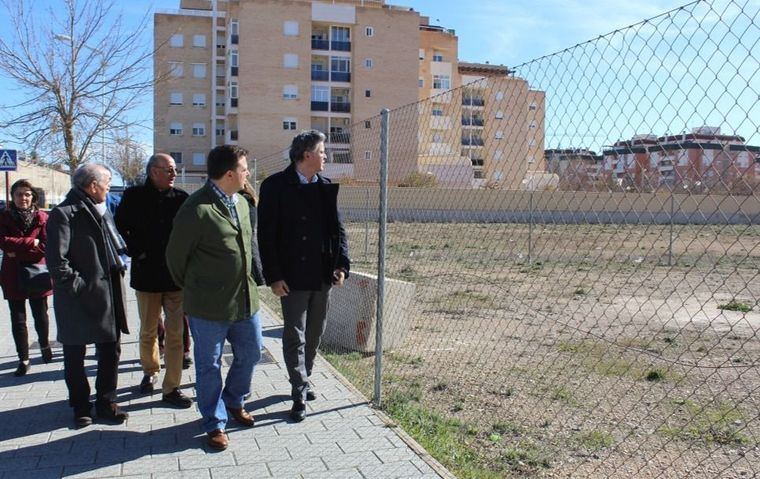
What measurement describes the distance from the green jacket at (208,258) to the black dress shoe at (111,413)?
41.2 inches

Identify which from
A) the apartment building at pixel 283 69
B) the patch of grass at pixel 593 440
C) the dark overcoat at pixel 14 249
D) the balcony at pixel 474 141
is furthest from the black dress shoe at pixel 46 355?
the apartment building at pixel 283 69

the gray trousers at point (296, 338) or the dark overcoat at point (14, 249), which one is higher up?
the dark overcoat at point (14, 249)

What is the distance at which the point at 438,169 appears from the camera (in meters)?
5.53

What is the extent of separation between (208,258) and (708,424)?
3.89 metres

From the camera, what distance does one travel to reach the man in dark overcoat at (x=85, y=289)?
453cm

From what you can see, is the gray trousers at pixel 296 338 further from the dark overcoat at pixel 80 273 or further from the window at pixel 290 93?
the window at pixel 290 93

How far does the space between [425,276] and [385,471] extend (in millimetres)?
10917

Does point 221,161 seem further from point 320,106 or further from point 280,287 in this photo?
point 320,106

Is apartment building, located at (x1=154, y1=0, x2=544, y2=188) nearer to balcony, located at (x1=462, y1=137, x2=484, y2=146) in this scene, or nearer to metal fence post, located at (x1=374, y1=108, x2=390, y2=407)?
metal fence post, located at (x1=374, y1=108, x2=390, y2=407)

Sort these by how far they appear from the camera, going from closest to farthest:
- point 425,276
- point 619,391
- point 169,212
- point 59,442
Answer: point 59,442, point 169,212, point 619,391, point 425,276

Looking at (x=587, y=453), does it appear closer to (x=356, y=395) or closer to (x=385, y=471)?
(x=385, y=471)

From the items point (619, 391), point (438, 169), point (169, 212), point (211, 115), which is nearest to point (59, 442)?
point (169, 212)

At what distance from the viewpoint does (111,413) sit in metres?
4.73

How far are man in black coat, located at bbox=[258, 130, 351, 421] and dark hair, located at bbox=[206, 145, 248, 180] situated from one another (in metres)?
0.52
